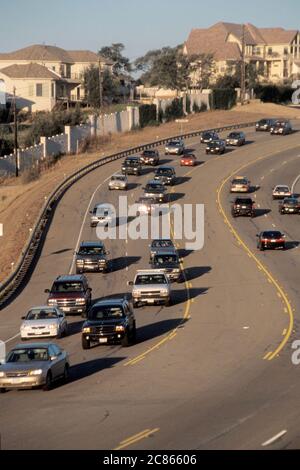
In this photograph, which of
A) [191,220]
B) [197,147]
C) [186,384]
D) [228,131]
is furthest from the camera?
[228,131]

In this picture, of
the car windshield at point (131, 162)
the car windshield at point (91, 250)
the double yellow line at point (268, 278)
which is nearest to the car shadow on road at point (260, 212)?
the double yellow line at point (268, 278)

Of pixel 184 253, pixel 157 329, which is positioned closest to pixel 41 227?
pixel 184 253

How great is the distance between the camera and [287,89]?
158m

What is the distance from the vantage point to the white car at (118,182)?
80188 millimetres

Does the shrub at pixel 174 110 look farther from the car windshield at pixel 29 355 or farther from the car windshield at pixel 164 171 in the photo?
the car windshield at pixel 29 355

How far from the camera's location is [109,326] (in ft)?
107

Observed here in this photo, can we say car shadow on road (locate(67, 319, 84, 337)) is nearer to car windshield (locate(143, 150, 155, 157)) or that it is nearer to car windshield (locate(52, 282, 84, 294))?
car windshield (locate(52, 282, 84, 294))

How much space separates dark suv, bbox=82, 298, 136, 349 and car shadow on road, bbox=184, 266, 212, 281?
16.1 meters

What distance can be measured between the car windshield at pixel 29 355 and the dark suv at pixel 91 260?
24.7 meters

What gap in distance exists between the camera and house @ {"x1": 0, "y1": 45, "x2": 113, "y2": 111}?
486ft

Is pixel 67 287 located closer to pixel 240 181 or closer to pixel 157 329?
pixel 157 329
